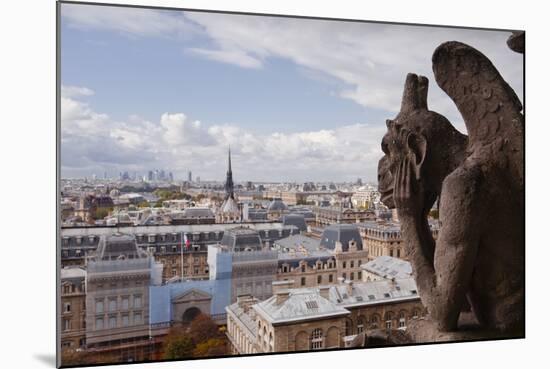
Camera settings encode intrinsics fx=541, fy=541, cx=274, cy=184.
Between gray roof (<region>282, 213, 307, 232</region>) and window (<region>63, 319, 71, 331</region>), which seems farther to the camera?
gray roof (<region>282, 213, 307, 232</region>)

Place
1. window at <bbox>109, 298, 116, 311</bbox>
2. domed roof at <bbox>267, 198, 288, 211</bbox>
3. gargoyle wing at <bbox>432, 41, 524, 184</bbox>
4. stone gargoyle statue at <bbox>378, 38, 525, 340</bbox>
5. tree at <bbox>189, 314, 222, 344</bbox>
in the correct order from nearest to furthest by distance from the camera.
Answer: stone gargoyle statue at <bbox>378, 38, 525, 340</bbox> < gargoyle wing at <bbox>432, 41, 524, 184</bbox> < window at <bbox>109, 298, 116, 311</bbox> < tree at <bbox>189, 314, 222, 344</bbox> < domed roof at <bbox>267, 198, 288, 211</bbox>

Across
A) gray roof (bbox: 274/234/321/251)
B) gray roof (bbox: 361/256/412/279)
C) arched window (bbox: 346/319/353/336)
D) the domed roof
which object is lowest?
arched window (bbox: 346/319/353/336)

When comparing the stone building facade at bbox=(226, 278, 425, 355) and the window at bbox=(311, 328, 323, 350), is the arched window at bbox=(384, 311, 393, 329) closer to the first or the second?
the stone building facade at bbox=(226, 278, 425, 355)

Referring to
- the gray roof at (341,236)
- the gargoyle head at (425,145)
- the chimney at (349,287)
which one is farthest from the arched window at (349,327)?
the gargoyle head at (425,145)

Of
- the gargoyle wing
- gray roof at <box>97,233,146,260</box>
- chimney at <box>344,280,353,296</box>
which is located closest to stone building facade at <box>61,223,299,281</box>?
gray roof at <box>97,233,146,260</box>

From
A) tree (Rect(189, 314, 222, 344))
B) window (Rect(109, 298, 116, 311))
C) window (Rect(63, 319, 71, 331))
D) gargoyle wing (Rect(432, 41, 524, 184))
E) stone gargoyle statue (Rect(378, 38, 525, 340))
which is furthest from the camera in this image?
tree (Rect(189, 314, 222, 344))

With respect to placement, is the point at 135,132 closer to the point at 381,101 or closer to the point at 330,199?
the point at 330,199

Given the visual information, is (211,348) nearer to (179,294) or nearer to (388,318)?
(179,294)

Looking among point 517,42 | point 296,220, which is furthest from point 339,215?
point 517,42
